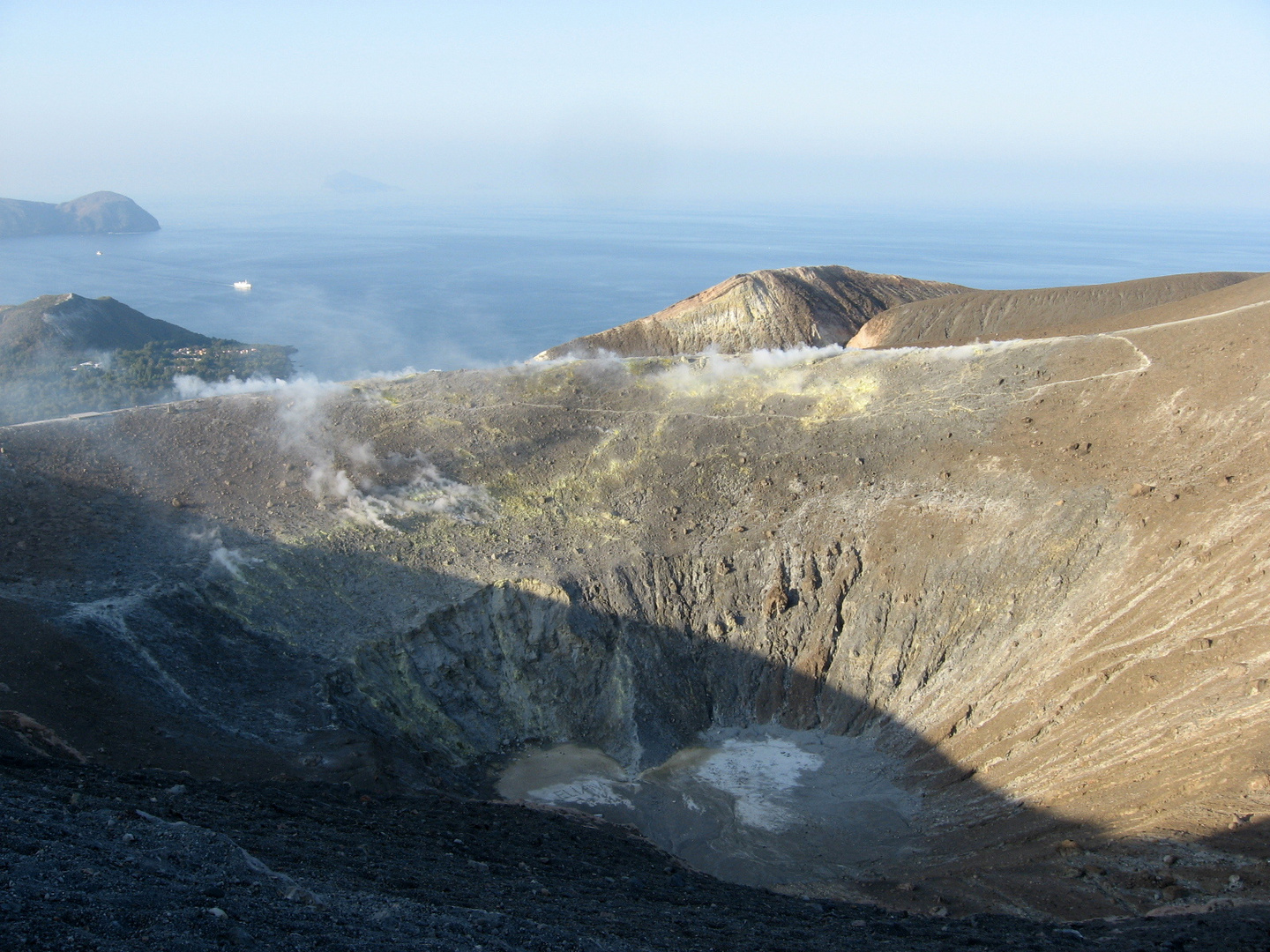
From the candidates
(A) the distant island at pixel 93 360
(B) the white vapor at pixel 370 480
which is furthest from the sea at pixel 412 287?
(B) the white vapor at pixel 370 480

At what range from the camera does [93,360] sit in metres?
78.2

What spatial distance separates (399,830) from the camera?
17.5 metres

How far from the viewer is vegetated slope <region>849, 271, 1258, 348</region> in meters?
58.3

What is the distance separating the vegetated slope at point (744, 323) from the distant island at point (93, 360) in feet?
130

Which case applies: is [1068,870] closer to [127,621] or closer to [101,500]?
[127,621]

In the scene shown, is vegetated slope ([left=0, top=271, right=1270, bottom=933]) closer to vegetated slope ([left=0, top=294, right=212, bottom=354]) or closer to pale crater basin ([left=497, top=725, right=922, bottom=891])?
pale crater basin ([left=497, top=725, right=922, bottom=891])

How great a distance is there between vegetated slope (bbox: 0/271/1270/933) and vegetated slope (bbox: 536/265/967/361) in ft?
83.2

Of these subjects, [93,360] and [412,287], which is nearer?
[93,360]

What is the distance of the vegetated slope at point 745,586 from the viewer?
2002 cm

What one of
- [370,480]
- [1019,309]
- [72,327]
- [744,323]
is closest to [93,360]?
[72,327]

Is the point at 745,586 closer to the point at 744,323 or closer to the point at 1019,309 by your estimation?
the point at 744,323

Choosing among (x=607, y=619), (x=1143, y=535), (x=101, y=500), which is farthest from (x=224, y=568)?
(x=1143, y=535)

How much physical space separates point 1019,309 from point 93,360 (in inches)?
3185

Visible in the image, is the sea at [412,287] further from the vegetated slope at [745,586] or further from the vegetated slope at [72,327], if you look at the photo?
the vegetated slope at [745,586]
